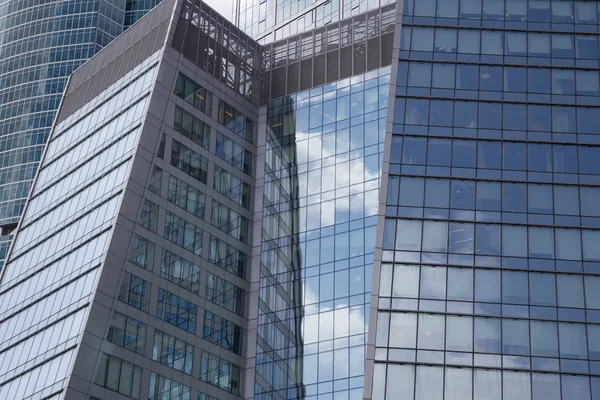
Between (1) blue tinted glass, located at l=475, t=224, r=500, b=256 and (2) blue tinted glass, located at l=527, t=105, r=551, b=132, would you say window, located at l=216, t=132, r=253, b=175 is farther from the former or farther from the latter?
(1) blue tinted glass, located at l=475, t=224, r=500, b=256

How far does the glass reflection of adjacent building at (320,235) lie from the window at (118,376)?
41.6 feet

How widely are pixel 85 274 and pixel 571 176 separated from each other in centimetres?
3808

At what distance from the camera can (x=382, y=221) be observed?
80188 mm

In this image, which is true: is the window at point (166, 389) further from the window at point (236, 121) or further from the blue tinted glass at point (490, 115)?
the blue tinted glass at point (490, 115)

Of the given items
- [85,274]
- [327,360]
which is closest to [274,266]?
[327,360]

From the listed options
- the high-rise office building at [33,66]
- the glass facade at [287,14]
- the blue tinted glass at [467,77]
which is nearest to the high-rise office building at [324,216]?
the blue tinted glass at [467,77]

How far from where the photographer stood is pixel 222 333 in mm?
94000

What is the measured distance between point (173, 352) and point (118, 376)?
6.48 meters

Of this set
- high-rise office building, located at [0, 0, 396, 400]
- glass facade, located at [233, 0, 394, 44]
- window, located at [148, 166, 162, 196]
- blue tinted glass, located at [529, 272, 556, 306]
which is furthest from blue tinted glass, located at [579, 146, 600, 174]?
glass facade, located at [233, 0, 394, 44]

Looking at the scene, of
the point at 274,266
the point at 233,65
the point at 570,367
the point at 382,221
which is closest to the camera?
the point at 570,367

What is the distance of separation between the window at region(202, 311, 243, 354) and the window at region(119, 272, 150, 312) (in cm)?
679

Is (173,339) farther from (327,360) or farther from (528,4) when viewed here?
(528,4)

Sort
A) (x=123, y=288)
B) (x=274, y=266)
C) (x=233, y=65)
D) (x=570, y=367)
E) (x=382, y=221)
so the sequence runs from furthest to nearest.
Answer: (x=233, y=65)
(x=274, y=266)
(x=123, y=288)
(x=382, y=221)
(x=570, y=367)

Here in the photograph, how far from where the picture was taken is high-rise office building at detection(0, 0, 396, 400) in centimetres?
8712
